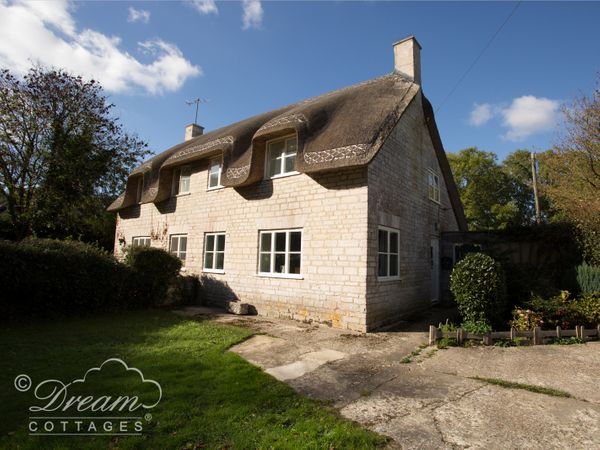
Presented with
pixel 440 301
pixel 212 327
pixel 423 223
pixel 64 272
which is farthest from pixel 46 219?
pixel 440 301

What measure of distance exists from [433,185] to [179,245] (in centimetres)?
1048

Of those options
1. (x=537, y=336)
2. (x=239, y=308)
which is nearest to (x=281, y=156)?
(x=239, y=308)

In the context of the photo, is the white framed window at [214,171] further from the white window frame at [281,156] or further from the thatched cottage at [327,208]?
the white window frame at [281,156]

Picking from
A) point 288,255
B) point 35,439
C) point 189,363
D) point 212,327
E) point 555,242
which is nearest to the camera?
point 35,439

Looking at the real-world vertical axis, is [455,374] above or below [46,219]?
below

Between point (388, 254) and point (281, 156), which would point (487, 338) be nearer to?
point (388, 254)

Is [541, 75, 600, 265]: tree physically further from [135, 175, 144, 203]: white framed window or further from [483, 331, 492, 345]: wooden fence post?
[135, 175, 144, 203]: white framed window

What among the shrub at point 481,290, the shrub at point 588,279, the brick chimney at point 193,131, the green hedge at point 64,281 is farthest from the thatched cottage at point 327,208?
the brick chimney at point 193,131

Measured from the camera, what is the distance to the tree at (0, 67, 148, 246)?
1255 cm

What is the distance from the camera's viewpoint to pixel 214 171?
508 inches

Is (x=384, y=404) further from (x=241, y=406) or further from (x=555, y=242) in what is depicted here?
(x=555, y=242)

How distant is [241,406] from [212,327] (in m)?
4.51

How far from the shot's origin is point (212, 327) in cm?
814

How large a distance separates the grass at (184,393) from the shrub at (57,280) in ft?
2.85
